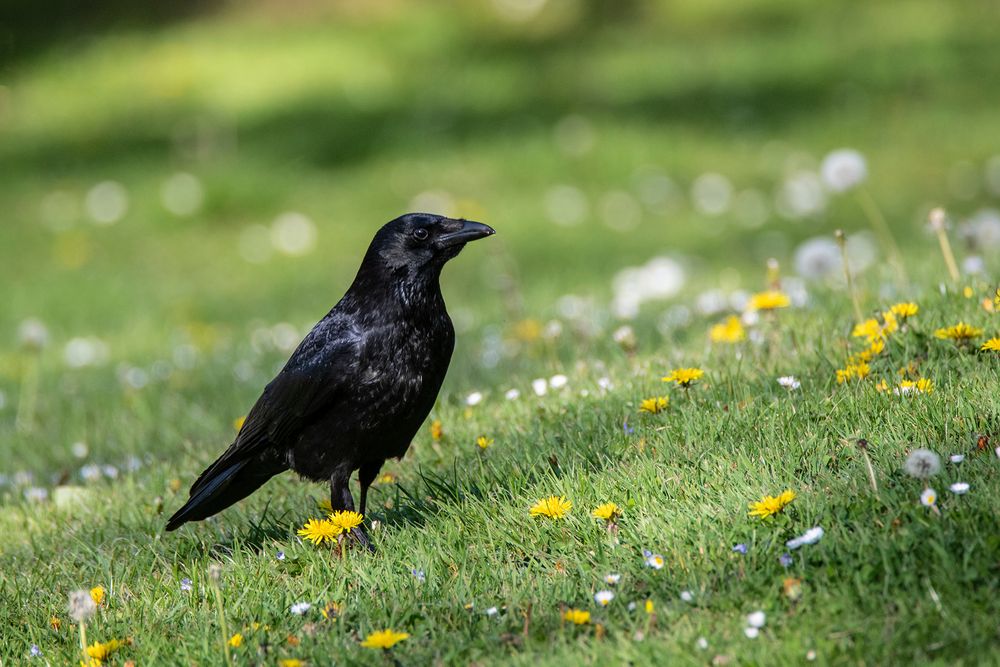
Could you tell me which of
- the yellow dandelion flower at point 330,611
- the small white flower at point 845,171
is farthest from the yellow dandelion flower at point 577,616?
the small white flower at point 845,171

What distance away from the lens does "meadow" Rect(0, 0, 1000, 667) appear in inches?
112

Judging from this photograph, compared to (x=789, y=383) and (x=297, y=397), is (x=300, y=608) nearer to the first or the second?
(x=297, y=397)

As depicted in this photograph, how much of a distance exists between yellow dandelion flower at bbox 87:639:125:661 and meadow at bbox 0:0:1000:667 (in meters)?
0.03

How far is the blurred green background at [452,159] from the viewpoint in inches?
287

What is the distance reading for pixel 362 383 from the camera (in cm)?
346

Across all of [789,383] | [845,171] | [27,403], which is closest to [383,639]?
[789,383]

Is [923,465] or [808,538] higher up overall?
[923,465]

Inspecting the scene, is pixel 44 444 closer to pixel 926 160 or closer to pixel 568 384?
pixel 568 384

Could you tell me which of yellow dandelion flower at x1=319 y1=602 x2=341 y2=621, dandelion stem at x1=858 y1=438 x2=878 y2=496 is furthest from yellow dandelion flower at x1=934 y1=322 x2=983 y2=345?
A: yellow dandelion flower at x1=319 y1=602 x2=341 y2=621

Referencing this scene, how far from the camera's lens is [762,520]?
9.68ft

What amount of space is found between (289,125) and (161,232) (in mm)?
2468

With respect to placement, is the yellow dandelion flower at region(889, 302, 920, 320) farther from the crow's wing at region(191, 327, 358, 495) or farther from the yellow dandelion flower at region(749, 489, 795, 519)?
the crow's wing at region(191, 327, 358, 495)

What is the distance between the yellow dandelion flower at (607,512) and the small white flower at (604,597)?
240 mm

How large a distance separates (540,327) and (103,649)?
3436 mm
